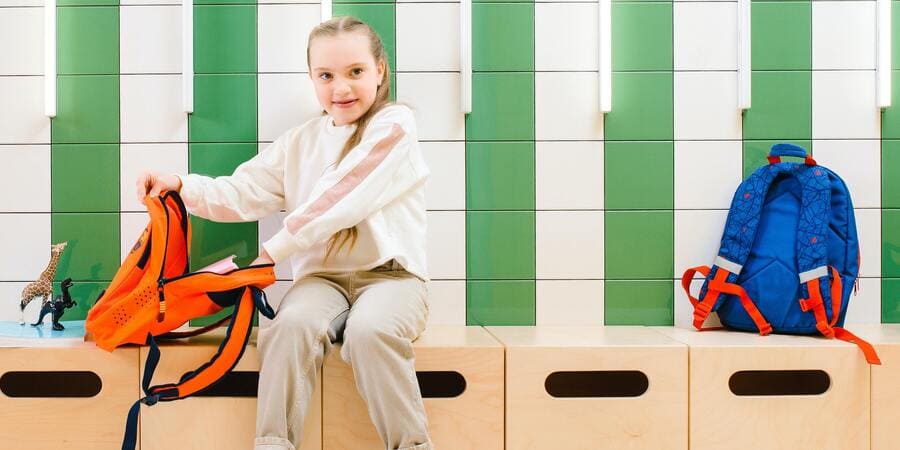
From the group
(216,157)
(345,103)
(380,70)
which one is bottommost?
(216,157)

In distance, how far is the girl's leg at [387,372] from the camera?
60.8 inches

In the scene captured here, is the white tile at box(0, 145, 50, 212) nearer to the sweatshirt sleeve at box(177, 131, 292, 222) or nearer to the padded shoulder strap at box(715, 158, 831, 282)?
the sweatshirt sleeve at box(177, 131, 292, 222)

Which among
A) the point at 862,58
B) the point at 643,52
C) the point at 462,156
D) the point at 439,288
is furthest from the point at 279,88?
the point at 862,58

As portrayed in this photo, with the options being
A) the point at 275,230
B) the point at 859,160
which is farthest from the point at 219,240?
the point at 859,160

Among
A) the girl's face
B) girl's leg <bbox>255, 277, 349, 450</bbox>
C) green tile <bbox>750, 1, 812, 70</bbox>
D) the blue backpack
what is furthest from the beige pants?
green tile <bbox>750, 1, 812, 70</bbox>

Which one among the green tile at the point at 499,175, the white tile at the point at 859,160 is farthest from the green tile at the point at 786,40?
the green tile at the point at 499,175

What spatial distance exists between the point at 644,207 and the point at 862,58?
88 centimetres

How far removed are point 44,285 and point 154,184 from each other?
0.52 metres

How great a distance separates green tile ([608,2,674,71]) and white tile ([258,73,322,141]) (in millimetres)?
1007

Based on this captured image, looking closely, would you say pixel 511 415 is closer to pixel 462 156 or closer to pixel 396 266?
pixel 396 266

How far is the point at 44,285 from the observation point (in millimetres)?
2008

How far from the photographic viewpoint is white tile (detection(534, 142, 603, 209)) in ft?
7.23

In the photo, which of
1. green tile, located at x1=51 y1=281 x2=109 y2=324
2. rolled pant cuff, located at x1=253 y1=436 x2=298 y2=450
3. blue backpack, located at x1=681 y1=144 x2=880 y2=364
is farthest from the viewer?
green tile, located at x1=51 y1=281 x2=109 y2=324

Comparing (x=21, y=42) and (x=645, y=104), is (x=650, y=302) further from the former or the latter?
(x=21, y=42)
